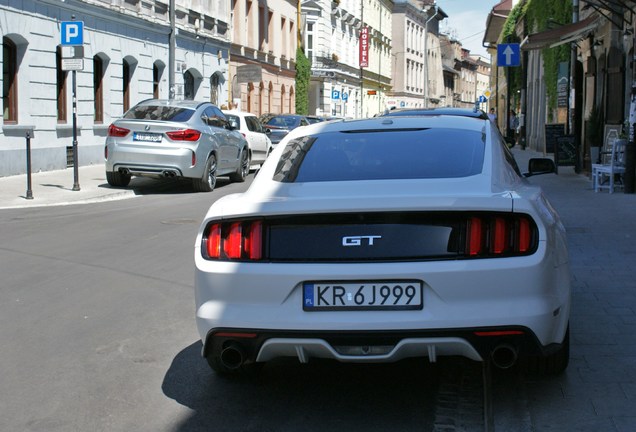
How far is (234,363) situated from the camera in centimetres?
478

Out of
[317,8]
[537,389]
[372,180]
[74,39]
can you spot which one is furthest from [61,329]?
[317,8]

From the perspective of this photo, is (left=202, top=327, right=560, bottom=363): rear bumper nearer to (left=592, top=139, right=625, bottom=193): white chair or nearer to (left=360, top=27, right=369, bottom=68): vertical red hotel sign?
(left=592, top=139, right=625, bottom=193): white chair

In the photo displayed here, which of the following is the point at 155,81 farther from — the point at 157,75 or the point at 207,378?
the point at 207,378

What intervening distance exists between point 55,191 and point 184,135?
2619 mm

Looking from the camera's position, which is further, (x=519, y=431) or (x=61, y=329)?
(x=61, y=329)

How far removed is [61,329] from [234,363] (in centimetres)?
234

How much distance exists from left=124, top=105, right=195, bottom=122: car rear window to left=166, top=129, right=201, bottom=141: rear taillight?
14.0 inches

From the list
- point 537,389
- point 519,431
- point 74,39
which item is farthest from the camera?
point 74,39

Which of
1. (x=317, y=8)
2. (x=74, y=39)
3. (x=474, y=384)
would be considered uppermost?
(x=317, y=8)

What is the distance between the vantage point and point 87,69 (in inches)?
1009

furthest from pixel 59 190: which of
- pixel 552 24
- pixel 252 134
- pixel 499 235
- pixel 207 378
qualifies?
pixel 552 24

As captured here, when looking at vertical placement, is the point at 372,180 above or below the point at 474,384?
above

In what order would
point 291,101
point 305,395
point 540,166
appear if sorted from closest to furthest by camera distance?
point 305,395, point 540,166, point 291,101

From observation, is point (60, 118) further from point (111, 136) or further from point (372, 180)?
point (372, 180)
